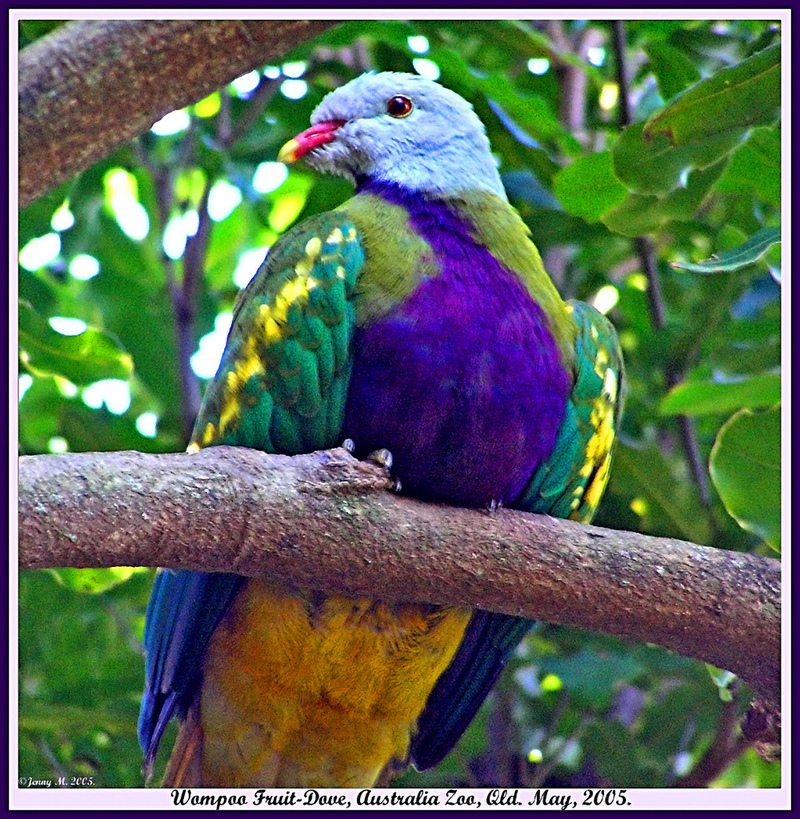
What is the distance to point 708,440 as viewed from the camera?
387 cm

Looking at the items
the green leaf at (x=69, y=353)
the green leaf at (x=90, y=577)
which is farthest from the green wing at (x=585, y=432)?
the green leaf at (x=69, y=353)

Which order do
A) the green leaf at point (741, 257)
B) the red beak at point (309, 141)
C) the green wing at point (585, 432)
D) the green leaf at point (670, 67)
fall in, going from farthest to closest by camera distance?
the green leaf at point (670, 67), the red beak at point (309, 141), the green wing at point (585, 432), the green leaf at point (741, 257)

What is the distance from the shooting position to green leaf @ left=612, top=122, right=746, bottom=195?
9.07 ft

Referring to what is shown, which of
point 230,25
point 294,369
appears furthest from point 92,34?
point 294,369

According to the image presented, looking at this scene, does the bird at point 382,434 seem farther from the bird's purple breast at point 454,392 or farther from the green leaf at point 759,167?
the green leaf at point 759,167

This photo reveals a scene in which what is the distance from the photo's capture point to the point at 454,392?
2.61 meters

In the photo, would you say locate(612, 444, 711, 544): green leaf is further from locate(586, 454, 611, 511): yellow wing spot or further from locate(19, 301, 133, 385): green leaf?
locate(19, 301, 133, 385): green leaf

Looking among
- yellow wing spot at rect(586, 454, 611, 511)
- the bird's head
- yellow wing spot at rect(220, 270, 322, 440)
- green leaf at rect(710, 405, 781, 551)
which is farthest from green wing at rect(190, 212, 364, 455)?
green leaf at rect(710, 405, 781, 551)

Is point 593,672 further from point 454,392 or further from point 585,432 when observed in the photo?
point 454,392

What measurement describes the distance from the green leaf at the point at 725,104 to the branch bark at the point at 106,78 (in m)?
0.87

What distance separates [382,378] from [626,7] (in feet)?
3.38

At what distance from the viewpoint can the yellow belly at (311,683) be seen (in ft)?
8.95

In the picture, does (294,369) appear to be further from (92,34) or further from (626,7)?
(626,7)

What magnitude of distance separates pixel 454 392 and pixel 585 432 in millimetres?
403
